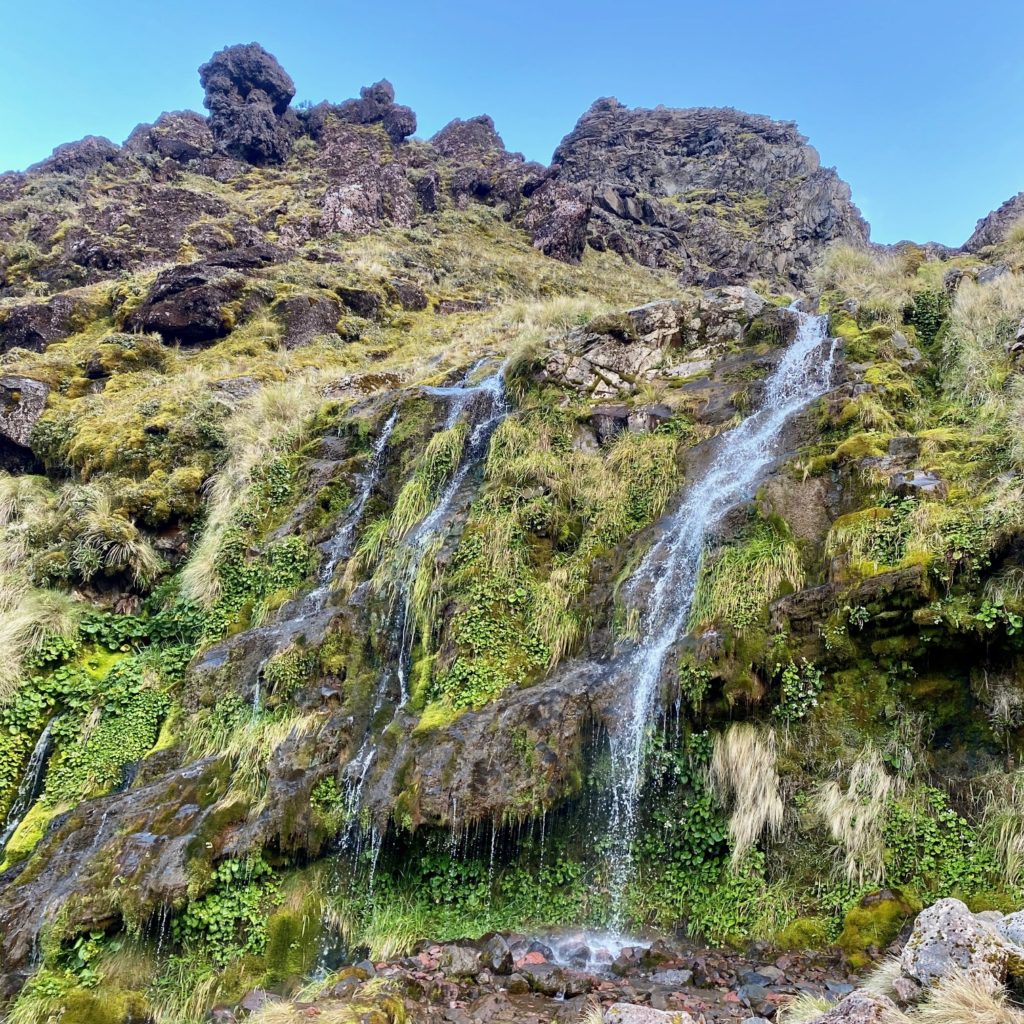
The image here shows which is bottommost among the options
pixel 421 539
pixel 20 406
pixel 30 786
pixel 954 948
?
pixel 30 786

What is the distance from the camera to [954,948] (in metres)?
3.44

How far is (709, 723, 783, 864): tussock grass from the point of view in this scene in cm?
605

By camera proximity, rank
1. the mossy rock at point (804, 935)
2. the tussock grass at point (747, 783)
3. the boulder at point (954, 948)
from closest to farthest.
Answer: the boulder at point (954, 948) → the mossy rock at point (804, 935) → the tussock grass at point (747, 783)

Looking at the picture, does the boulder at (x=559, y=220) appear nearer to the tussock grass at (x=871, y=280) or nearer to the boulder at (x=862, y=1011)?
the tussock grass at (x=871, y=280)

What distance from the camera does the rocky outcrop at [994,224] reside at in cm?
2758

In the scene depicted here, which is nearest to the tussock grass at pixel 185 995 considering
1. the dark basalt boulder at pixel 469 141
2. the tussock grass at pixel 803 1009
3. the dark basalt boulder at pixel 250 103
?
the tussock grass at pixel 803 1009

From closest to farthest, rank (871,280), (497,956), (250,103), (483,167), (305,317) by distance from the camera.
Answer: (497,956), (871,280), (305,317), (483,167), (250,103)

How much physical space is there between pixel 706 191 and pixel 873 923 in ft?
181

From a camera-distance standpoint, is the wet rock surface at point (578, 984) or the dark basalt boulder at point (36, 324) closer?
the wet rock surface at point (578, 984)

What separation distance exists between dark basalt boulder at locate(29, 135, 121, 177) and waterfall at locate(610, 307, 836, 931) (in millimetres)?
41666

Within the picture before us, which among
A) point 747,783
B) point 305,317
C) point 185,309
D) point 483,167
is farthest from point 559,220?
point 747,783

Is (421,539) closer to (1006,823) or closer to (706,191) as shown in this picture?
(1006,823)

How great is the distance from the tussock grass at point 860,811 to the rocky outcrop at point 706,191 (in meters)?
32.4

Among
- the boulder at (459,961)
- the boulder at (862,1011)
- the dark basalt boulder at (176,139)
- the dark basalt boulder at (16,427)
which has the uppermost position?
the dark basalt boulder at (176,139)
